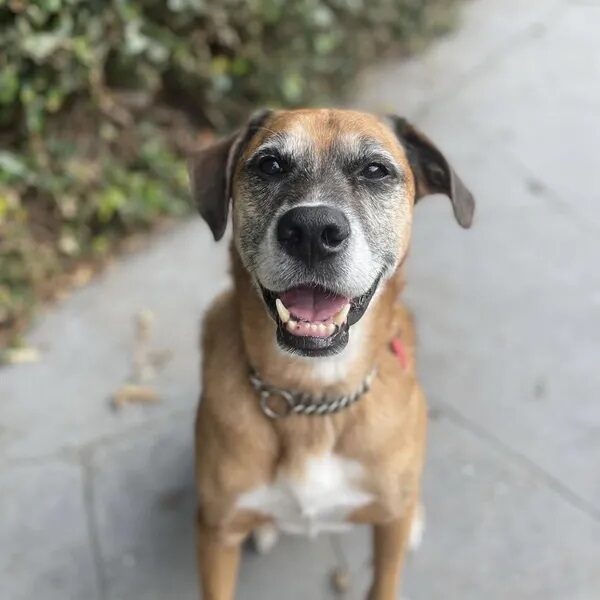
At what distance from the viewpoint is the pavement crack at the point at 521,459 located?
3.02 m

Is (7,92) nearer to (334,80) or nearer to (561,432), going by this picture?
(334,80)

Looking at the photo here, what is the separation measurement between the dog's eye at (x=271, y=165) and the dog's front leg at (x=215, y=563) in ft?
3.48

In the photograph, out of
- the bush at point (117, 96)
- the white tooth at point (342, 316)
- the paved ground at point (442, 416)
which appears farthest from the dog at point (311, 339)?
the bush at point (117, 96)

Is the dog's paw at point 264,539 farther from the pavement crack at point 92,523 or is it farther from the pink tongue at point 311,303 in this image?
the pink tongue at point 311,303

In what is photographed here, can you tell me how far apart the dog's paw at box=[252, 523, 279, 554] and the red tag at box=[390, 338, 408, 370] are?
84 centimetres

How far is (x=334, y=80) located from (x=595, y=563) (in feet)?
10.6

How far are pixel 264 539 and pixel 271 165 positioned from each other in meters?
1.41

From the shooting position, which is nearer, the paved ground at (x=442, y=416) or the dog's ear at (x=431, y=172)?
the dog's ear at (x=431, y=172)

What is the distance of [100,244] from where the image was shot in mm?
4035

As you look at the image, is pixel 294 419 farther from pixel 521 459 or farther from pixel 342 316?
pixel 521 459

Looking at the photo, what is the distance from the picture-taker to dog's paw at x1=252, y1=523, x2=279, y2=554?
2893mm

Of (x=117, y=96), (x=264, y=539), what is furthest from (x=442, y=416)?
(x=117, y=96)

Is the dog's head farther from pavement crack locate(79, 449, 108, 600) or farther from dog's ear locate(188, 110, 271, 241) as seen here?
pavement crack locate(79, 449, 108, 600)

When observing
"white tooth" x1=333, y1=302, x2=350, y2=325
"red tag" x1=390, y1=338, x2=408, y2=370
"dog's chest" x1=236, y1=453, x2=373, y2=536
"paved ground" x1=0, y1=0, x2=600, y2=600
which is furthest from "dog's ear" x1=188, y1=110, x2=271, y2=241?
"paved ground" x1=0, y1=0, x2=600, y2=600
